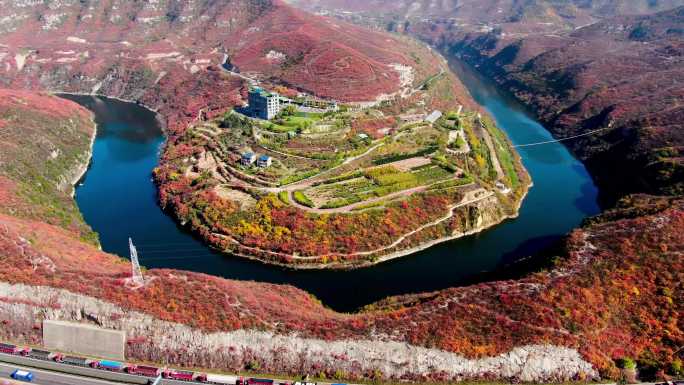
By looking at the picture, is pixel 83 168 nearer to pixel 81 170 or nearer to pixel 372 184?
pixel 81 170

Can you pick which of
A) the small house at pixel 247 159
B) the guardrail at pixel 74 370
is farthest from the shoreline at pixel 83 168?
the guardrail at pixel 74 370

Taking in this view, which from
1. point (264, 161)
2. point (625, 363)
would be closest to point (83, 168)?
point (264, 161)

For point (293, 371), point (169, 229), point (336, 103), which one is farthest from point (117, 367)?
point (336, 103)

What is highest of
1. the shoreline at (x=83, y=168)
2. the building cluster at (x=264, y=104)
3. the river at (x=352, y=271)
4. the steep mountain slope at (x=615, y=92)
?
the steep mountain slope at (x=615, y=92)

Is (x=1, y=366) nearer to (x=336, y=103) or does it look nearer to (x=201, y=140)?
(x=201, y=140)

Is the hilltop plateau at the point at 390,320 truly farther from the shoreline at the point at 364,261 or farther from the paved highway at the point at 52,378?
the shoreline at the point at 364,261

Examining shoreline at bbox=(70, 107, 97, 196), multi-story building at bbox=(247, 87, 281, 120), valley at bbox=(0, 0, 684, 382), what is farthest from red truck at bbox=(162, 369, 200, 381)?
multi-story building at bbox=(247, 87, 281, 120)

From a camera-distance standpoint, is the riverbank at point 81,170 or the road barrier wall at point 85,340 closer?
the road barrier wall at point 85,340
